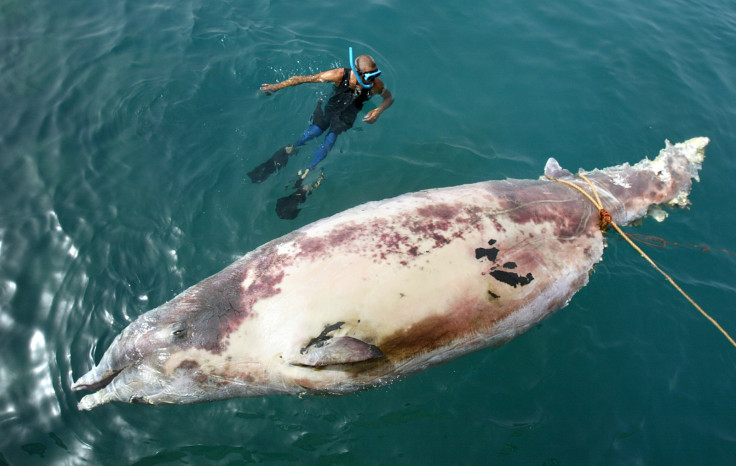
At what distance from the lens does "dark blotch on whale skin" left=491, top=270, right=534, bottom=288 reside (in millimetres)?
4449

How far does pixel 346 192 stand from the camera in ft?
22.3

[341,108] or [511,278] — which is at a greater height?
[341,108]

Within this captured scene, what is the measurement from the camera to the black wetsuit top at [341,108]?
709 centimetres

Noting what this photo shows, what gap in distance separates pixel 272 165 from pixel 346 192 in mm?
1217

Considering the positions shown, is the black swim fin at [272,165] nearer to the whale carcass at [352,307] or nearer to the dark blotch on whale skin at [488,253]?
the whale carcass at [352,307]

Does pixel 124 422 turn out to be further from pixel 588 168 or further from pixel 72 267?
pixel 588 168

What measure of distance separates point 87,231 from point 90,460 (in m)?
2.76

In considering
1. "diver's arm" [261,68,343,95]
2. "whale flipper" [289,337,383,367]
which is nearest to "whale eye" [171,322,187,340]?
"whale flipper" [289,337,383,367]

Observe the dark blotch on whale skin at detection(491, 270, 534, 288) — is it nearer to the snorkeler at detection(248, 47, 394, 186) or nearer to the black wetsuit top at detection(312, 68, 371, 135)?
the snorkeler at detection(248, 47, 394, 186)

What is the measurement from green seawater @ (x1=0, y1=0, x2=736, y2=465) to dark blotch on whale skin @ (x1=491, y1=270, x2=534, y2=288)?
1353 millimetres

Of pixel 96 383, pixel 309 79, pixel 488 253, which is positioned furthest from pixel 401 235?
pixel 309 79

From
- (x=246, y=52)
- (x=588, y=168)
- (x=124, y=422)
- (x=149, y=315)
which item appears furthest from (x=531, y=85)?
(x=124, y=422)

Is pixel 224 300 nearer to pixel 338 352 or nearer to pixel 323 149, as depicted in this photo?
pixel 338 352

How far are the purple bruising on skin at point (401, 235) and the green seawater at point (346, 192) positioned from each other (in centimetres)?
178
